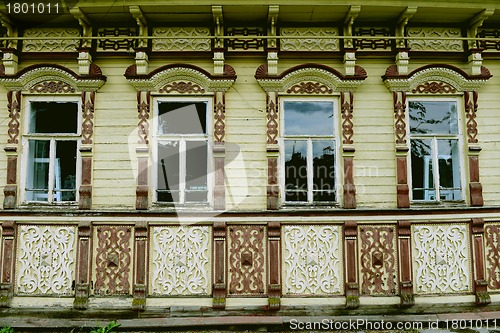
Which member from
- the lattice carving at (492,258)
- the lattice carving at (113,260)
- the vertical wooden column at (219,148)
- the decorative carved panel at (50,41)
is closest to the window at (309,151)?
the vertical wooden column at (219,148)

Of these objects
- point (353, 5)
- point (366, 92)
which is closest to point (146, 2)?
point (353, 5)

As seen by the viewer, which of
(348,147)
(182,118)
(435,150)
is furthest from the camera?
(435,150)

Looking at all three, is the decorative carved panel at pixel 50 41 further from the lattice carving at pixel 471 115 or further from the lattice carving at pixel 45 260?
the lattice carving at pixel 471 115

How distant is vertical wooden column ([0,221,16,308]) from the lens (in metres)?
6.10

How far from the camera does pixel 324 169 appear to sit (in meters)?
6.48

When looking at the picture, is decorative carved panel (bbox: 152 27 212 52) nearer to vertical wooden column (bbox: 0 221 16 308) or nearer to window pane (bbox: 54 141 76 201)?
window pane (bbox: 54 141 76 201)

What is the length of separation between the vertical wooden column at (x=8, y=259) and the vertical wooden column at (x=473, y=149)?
22.7 feet

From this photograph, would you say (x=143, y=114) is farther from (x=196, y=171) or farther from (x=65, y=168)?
(x=65, y=168)

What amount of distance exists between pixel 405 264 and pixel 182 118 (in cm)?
403

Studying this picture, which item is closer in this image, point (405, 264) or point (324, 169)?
point (405, 264)

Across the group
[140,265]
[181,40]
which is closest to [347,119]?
[181,40]

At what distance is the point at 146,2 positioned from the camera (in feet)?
19.9

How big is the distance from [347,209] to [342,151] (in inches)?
34.9

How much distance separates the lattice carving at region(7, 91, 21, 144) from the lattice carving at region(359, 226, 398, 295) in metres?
5.49
